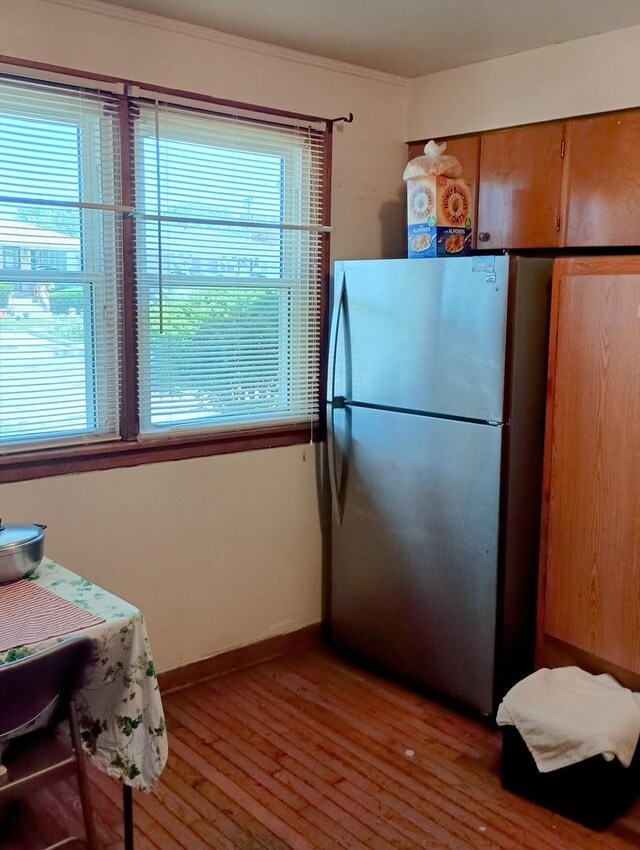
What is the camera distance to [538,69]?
114 inches

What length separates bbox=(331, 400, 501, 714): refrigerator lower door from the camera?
2729 mm

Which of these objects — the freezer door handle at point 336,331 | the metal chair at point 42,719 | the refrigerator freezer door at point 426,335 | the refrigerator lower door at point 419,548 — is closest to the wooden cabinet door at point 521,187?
the refrigerator freezer door at point 426,335

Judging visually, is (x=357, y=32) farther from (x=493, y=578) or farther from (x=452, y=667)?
(x=452, y=667)

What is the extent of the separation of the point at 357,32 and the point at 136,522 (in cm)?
186

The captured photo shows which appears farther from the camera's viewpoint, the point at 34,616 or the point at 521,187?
the point at 521,187

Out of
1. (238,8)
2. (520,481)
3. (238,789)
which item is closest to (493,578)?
(520,481)

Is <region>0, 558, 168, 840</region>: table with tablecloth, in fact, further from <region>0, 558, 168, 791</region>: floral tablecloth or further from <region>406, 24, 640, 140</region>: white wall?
<region>406, 24, 640, 140</region>: white wall

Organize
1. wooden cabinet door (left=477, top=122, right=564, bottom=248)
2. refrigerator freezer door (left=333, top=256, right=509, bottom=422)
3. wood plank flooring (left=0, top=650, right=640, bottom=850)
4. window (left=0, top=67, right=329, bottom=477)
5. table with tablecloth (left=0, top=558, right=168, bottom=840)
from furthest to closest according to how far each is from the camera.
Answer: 1. wooden cabinet door (left=477, top=122, right=564, bottom=248)
2. refrigerator freezer door (left=333, top=256, right=509, bottom=422)
3. window (left=0, top=67, right=329, bottom=477)
4. wood plank flooring (left=0, top=650, right=640, bottom=850)
5. table with tablecloth (left=0, top=558, right=168, bottom=840)

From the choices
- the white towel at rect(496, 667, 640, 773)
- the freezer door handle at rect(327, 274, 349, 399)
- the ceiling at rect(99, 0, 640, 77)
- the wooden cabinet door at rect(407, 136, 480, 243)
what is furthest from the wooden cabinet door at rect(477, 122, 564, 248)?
the white towel at rect(496, 667, 640, 773)

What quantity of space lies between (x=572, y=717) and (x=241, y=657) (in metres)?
1.37

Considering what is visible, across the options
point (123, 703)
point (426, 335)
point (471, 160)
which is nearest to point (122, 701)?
point (123, 703)

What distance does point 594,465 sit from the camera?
2.49 metres

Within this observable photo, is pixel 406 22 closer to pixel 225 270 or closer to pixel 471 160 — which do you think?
pixel 471 160

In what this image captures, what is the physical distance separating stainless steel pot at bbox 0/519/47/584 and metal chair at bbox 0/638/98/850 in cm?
39
